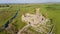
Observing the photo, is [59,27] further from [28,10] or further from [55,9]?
[28,10]

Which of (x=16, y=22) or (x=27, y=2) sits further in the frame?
(x=27, y=2)

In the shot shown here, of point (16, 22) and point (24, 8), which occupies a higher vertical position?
point (24, 8)

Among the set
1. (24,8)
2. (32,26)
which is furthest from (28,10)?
(32,26)

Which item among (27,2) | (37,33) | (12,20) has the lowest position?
(37,33)

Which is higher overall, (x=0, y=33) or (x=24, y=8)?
(x=24, y=8)

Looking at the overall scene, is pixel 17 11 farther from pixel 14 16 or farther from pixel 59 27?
pixel 59 27

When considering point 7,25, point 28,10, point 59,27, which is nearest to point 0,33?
point 7,25
